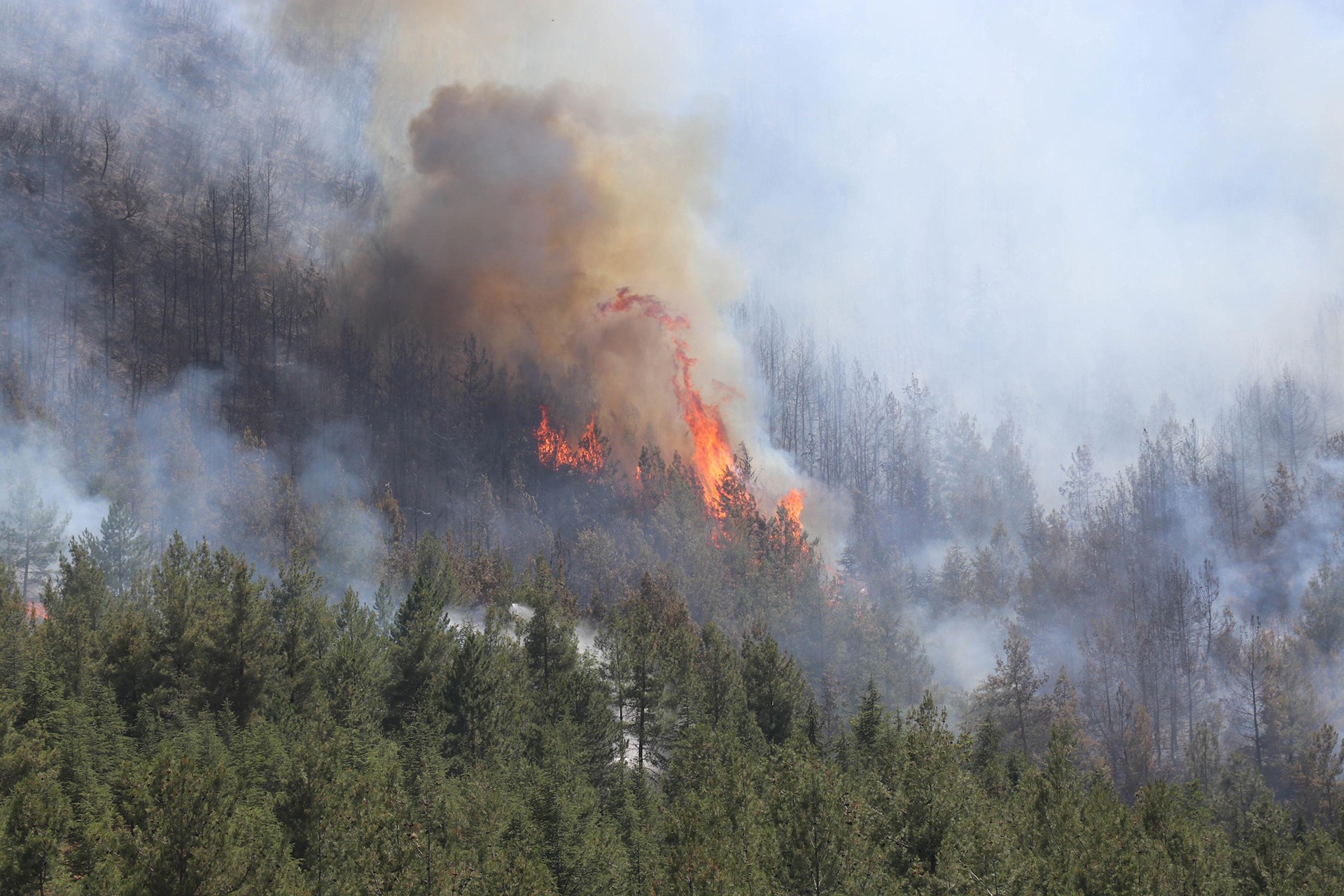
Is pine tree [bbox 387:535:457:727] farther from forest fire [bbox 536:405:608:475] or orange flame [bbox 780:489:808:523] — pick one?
orange flame [bbox 780:489:808:523]

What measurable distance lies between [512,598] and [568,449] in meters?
54.9

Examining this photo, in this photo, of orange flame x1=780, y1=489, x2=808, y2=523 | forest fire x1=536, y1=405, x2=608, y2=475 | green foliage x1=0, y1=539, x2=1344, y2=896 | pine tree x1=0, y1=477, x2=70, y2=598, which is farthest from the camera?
orange flame x1=780, y1=489, x2=808, y2=523

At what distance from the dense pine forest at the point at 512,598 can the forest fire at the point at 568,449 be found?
626mm

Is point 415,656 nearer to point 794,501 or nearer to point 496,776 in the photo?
point 496,776

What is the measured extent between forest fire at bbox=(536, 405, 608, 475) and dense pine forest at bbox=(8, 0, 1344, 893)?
2.05 ft

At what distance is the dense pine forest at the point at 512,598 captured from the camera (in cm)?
3312

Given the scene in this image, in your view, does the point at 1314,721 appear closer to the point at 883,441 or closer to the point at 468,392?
the point at 883,441

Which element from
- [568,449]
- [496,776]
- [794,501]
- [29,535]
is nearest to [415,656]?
[496,776]

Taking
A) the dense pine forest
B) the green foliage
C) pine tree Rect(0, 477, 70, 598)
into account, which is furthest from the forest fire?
the green foliage

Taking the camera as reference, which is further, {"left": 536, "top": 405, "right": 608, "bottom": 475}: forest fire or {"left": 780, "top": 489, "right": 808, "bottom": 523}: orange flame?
{"left": 780, "top": 489, "right": 808, "bottom": 523}: orange flame

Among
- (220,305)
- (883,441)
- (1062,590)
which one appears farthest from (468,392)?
(1062,590)

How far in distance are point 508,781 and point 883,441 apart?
11811 cm

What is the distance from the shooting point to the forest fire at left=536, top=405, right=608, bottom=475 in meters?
122

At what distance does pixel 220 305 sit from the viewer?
407ft
